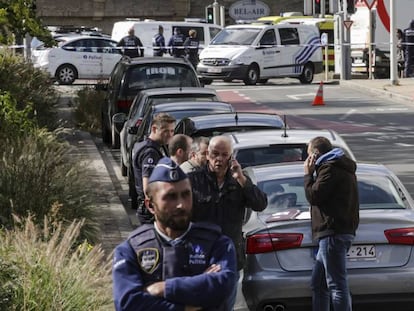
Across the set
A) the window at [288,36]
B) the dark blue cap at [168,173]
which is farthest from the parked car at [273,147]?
the window at [288,36]

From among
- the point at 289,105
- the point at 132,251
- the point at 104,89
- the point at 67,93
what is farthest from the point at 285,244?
the point at 67,93

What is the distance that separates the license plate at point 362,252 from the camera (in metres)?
8.07

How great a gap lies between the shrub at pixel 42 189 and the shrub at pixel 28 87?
5.49 meters

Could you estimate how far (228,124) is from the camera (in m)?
11.7

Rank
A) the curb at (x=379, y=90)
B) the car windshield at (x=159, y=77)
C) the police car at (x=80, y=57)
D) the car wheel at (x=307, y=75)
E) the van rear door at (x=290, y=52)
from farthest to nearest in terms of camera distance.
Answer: the car wheel at (x=307, y=75)
the van rear door at (x=290, y=52)
the police car at (x=80, y=57)
the curb at (x=379, y=90)
the car windshield at (x=159, y=77)

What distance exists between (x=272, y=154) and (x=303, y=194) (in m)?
1.56

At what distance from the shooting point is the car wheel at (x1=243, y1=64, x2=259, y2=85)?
37625 mm

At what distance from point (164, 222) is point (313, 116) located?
22048 millimetres

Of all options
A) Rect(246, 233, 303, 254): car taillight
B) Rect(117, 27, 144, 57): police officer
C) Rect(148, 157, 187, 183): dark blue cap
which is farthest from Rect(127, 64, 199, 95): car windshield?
Rect(117, 27, 144, 57): police officer

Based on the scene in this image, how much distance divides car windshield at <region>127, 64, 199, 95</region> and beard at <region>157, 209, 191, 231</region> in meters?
15.0

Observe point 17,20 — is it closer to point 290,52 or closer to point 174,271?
point 174,271

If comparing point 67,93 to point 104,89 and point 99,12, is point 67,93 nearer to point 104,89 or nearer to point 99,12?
point 104,89

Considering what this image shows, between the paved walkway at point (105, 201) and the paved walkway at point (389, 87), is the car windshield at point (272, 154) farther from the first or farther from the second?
the paved walkway at point (389, 87)

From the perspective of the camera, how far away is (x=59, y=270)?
7070 mm
